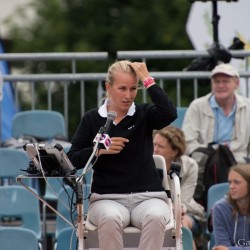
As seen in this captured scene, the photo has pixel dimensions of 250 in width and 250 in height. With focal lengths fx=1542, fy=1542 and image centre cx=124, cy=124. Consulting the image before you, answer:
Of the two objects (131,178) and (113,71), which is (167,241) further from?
(113,71)

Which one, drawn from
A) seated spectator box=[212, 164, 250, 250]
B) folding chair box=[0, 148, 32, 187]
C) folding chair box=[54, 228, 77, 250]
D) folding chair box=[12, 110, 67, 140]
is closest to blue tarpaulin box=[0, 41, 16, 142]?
folding chair box=[12, 110, 67, 140]

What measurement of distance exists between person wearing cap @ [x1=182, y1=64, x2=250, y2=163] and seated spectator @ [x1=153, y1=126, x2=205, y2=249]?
79 cm

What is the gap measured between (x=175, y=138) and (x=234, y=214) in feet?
3.37

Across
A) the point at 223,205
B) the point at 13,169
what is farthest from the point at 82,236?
the point at 13,169

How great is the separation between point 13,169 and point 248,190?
99.7 inches

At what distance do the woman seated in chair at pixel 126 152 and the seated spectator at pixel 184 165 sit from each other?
1914 millimetres

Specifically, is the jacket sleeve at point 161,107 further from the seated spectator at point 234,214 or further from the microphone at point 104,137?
the seated spectator at point 234,214

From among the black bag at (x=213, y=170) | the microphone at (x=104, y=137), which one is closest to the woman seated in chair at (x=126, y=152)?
the microphone at (x=104, y=137)

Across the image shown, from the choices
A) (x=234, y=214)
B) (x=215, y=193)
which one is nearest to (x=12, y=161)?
(x=215, y=193)

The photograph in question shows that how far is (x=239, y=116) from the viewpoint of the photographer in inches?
595

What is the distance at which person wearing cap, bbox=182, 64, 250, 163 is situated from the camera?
1498cm

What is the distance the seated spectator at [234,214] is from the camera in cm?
1339

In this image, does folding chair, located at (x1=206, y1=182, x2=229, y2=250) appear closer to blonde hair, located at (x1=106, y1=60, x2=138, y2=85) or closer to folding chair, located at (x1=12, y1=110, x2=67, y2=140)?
folding chair, located at (x1=12, y1=110, x2=67, y2=140)

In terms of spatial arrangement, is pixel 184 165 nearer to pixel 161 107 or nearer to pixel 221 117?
pixel 221 117
